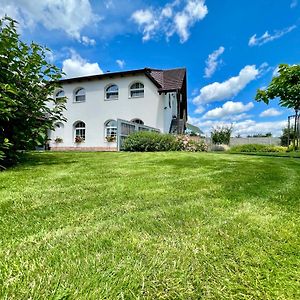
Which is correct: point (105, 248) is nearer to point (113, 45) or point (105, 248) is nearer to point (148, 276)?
point (148, 276)

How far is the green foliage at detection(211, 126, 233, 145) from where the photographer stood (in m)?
27.1

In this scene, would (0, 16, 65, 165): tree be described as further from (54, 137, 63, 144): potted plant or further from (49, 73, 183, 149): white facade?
(54, 137, 63, 144): potted plant

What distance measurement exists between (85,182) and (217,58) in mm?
22549

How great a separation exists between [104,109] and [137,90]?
3.52 metres

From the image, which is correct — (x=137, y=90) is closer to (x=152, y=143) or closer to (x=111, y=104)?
(x=111, y=104)

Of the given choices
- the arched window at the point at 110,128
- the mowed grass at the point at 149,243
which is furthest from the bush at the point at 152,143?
the mowed grass at the point at 149,243

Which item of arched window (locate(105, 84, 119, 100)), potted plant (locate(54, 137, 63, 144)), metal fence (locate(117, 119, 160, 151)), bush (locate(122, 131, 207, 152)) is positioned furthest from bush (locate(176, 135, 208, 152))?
potted plant (locate(54, 137, 63, 144))

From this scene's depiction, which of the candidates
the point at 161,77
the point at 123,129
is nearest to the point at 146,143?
the point at 123,129

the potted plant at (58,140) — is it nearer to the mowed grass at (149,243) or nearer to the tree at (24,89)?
the tree at (24,89)

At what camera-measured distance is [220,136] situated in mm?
27266

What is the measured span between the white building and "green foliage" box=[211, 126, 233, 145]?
715 centimetres

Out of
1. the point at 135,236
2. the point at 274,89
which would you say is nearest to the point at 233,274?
the point at 135,236

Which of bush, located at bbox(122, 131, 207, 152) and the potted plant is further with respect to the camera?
the potted plant

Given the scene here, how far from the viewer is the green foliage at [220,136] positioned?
27139 mm
